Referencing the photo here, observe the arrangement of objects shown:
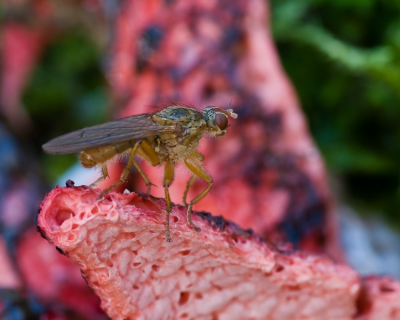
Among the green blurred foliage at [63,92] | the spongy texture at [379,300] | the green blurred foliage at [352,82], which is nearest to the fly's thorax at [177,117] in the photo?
the spongy texture at [379,300]

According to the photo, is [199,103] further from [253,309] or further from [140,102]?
[253,309]

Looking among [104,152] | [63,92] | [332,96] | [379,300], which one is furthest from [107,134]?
[63,92]

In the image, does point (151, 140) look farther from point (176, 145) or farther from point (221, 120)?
point (221, 120)

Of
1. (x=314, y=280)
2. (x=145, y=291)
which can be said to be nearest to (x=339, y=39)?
(x=314, y=280)

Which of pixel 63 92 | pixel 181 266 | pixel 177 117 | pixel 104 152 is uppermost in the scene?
pixel 63 92

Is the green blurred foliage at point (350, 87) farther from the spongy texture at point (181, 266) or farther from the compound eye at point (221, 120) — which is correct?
the spongy texture at point (181, 266)

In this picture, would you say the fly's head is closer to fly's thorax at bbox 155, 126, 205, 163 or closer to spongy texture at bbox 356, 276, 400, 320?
fly's thorax at bbox 155, 126, 205, 163

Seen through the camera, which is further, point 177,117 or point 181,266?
point 177,117
